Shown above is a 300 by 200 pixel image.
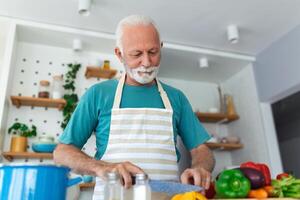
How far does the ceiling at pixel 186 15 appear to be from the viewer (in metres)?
1.98

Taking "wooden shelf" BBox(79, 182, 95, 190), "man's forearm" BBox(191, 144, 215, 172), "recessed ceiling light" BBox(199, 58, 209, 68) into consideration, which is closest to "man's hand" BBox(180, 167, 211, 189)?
"man's forearm" BBox(191, 144, 215, 172)

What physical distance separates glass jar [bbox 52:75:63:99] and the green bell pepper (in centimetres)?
167

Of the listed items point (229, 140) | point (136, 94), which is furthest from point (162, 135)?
point (229, 140)

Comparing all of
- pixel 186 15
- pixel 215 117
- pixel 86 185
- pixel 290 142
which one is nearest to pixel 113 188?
pixel 86 185

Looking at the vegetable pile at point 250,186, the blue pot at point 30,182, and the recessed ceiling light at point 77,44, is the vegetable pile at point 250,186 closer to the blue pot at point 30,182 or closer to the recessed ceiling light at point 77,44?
the blue pot at point 30,182

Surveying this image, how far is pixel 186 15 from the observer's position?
2115 millimetres

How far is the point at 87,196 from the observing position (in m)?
2.17

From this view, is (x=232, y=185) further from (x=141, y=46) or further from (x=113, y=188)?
(x=141, y=46)

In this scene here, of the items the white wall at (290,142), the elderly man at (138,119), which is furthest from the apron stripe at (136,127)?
the white wall at (290,142)

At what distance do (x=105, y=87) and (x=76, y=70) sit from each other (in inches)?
57.5

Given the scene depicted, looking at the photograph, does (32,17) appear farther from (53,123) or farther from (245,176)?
(245,176)

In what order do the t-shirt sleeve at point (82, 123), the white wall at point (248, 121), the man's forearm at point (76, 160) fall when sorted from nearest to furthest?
the man's forearm at point (76, 160)
the t-shirt sleeve at point (82, 123)
the white wall at point (248, 121)

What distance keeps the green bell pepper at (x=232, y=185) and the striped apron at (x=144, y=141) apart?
19cm

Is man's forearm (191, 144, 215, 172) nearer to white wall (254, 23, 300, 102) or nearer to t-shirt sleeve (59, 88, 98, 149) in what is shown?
t-shirt sleeve (59, 88, 98, 149)
